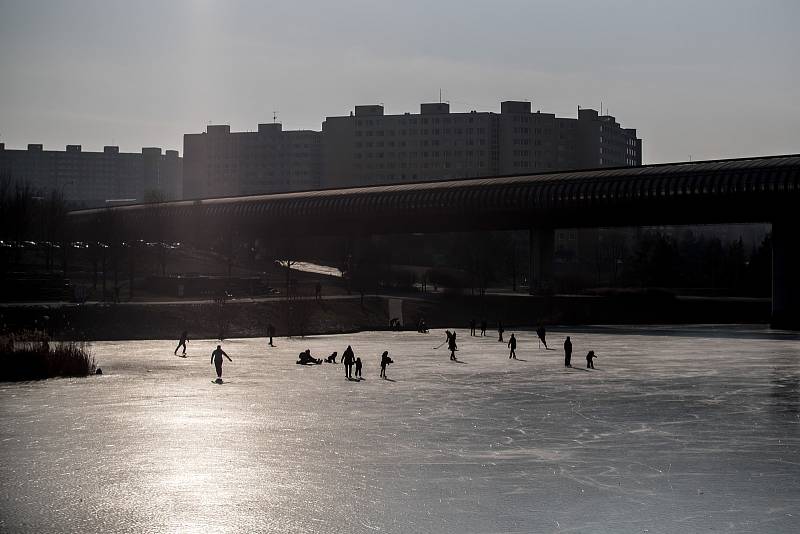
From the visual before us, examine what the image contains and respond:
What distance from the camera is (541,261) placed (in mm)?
101500

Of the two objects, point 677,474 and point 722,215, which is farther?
point 722,215

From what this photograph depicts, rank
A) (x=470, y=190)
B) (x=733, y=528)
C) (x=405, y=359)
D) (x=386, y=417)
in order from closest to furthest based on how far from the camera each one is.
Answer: (x=733, y=528), (x=386, y=417), (x=405, y=359), (x=470, y=190)

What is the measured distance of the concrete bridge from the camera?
8375 centimetres

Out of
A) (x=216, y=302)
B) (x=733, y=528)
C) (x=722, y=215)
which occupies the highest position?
(x=722, y=215)

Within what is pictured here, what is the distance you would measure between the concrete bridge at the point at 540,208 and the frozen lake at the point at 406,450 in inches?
1548

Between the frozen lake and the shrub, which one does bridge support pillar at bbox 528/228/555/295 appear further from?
the shrub

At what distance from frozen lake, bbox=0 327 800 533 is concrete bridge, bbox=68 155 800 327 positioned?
39.3m

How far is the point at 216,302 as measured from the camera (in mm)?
80688

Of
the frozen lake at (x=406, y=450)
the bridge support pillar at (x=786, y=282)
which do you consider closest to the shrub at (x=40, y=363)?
the frozen lake at (x=406, y=450)

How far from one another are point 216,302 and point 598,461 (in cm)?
5763

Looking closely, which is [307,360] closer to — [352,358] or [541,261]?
[352,358]

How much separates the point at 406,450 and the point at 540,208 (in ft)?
243

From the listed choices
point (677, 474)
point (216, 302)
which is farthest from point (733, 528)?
point (216, 302)

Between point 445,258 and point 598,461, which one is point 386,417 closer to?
point 598,461
